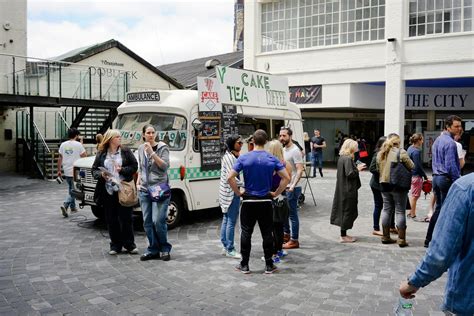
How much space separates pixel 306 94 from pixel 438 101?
5902 mm

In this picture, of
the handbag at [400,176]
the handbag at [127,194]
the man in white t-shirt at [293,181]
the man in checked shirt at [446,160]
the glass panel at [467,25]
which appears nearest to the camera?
the handbag at [127,194]

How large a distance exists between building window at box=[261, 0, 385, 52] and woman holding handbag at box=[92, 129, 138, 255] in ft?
54.9

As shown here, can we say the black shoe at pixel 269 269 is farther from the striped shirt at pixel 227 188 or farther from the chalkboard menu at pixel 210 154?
the chalkboard menu at pixel 210 154

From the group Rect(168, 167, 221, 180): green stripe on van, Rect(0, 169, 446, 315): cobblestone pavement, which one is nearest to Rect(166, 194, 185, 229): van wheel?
Rect(0, 169, 446, 315): cobblestone pavement

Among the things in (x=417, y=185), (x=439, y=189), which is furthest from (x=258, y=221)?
(x=417, y=185)

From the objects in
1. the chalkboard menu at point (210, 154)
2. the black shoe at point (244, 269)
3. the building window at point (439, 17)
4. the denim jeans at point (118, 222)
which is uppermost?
the building window at point (439, 17)

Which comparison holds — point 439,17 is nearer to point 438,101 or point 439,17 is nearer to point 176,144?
point 438,101

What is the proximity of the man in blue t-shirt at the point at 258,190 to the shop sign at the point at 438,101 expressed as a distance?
17.5 m

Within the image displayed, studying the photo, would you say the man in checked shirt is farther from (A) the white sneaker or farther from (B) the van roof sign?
(B) the van roof sign

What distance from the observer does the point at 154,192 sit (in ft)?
21.2

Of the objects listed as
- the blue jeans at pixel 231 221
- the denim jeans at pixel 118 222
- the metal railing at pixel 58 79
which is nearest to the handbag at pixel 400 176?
the blue jeans at pixel 231 221

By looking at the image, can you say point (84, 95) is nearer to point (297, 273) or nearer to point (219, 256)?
point (219, 256)

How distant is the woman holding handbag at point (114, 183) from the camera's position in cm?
677

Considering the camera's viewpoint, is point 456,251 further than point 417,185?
No
